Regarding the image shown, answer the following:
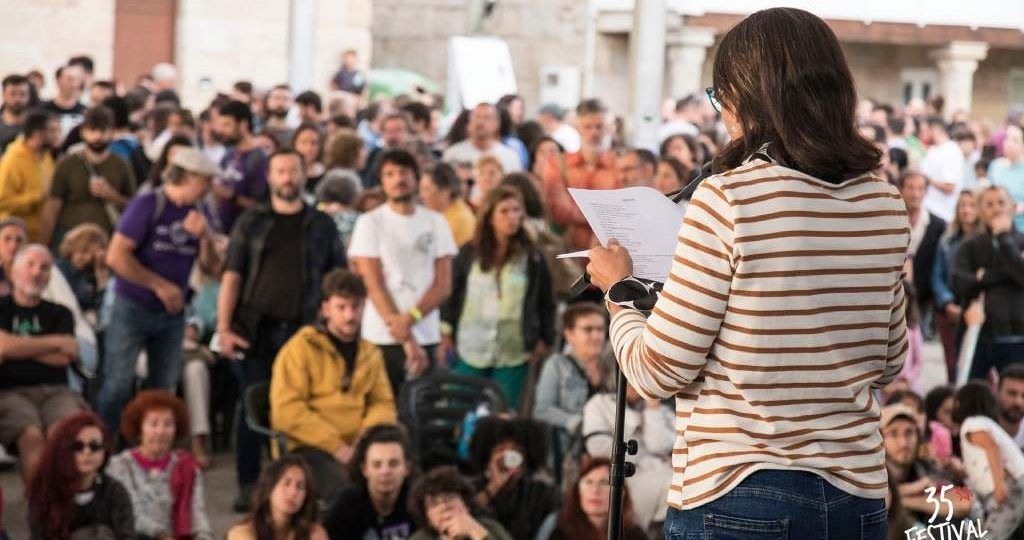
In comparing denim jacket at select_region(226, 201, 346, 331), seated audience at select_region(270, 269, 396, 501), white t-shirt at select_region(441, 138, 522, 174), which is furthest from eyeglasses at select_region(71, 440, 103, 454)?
white t-shirt at select_region(441, 138, 522, 174)

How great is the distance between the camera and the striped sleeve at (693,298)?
2.78 m

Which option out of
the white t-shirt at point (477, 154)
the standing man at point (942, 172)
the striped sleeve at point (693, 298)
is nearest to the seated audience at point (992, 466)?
the white t-shirt at point (477, 154)

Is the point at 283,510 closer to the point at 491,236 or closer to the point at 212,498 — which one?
the point at 212,498

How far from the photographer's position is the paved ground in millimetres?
7492

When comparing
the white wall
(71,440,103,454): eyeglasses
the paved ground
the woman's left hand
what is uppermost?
the white wall

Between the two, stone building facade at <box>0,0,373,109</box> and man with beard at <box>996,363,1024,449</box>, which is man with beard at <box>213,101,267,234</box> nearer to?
man with beard at <box>996,363,1024,449</box>

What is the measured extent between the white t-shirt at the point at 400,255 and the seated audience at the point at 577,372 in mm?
678

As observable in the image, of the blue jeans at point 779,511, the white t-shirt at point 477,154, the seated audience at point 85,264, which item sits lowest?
the blue jeans at point 779,511

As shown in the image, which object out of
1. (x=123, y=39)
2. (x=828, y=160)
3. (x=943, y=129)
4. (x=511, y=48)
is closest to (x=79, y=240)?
(x=828, y=160)

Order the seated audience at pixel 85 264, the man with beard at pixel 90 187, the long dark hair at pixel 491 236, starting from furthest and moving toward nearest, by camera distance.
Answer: the man with beard at pixel 90 187
the seated audience at pixel 85 264
the long dark hair at pixel 491 236

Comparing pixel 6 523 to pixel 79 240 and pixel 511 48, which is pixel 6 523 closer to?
pixel 79 240

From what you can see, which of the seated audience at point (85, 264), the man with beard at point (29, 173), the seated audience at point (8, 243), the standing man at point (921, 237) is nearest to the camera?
the seated audience at point (8, 243)

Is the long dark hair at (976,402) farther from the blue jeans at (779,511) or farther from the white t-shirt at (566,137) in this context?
the white t-shirt at (566,137)

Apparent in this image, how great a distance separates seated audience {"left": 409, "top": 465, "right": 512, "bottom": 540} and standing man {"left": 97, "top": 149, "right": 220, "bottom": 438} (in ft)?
6.67
